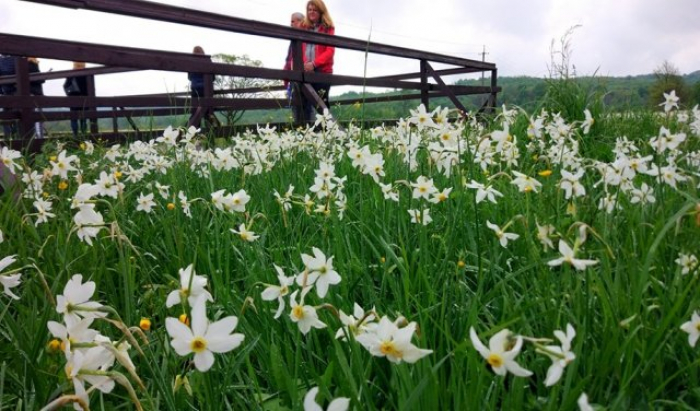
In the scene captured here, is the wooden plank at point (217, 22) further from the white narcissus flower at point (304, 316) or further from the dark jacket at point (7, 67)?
the dark jacket at point (7, 67)

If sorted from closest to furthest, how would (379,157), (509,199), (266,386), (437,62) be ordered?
(266,386)
(379,157)
(509,199)
(437,62)

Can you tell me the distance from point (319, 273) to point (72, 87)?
28.8 feet

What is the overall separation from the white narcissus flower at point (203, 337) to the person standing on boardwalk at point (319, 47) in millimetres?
6208

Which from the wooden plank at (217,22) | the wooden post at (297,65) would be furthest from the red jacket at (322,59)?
the wooden post at (297,65)

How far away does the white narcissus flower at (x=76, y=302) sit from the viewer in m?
0.81

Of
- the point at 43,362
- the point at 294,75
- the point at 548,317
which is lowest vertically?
the point at 43,362

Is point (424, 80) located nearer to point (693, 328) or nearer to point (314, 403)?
point (693, 328)

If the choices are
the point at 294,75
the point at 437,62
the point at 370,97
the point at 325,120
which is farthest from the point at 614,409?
the point at 437,62

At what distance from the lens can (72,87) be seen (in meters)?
8.56

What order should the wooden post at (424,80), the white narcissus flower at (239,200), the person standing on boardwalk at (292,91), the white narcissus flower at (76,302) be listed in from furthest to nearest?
1. the wooden post at (424,80)
2. the person standing on boardwalk at (292,91)
3. the white narcissus flower at (239,200)
4. the white narcissus flower at (76,302)

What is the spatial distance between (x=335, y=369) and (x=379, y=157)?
100cm

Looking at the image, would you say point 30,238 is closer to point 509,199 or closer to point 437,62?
point 509,199

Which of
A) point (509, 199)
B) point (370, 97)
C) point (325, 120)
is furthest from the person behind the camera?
point (370, 97)

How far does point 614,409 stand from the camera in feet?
2.86
